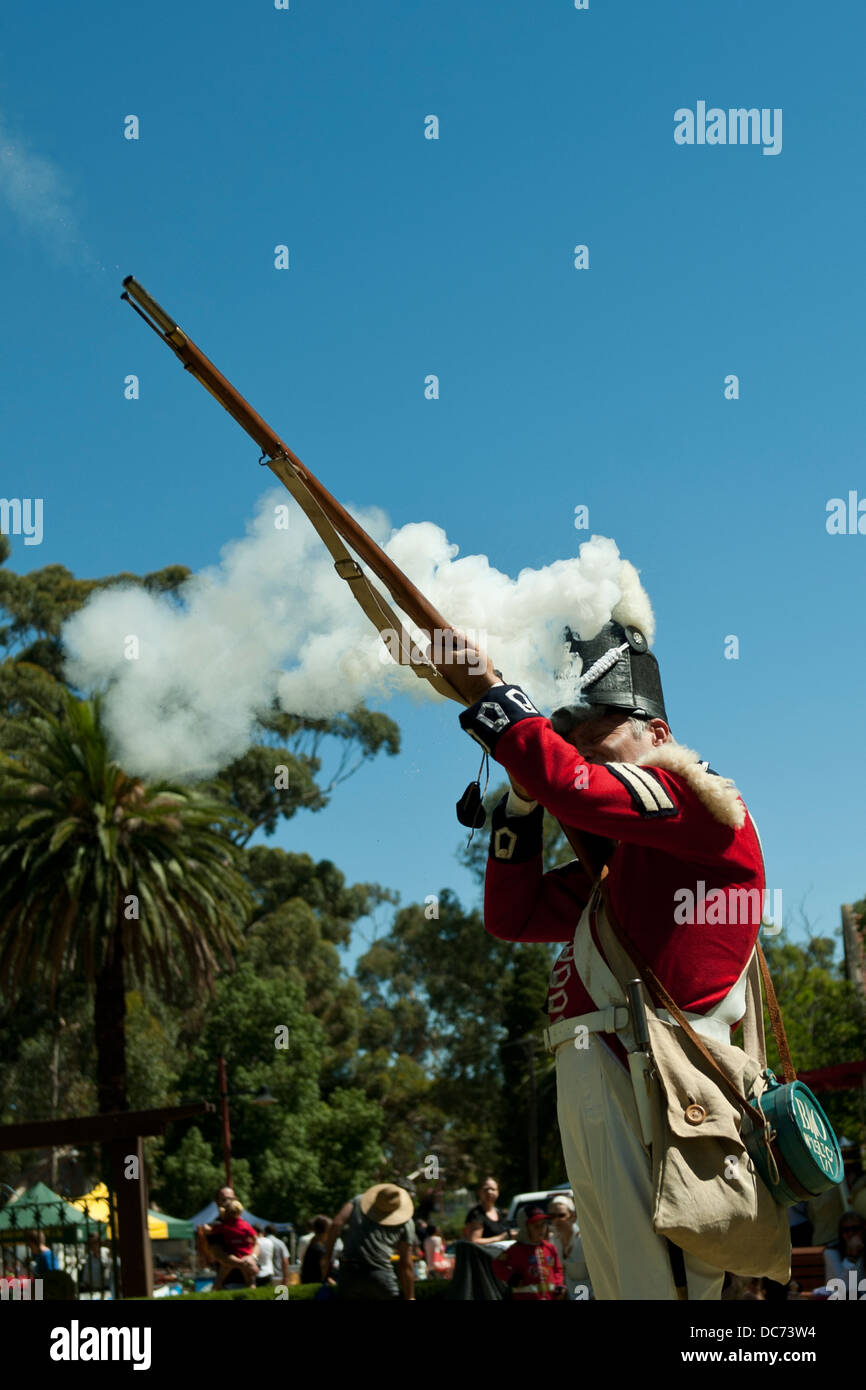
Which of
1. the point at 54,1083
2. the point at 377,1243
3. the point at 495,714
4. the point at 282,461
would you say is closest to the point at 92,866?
the point at 377,1243

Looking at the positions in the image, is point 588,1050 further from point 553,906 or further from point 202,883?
point 202,883

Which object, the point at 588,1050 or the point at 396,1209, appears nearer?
the point at 588,1050

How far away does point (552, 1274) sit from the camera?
10.8 meters

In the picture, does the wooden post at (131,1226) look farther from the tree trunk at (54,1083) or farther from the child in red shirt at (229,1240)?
the tree trunk at (54,1083)

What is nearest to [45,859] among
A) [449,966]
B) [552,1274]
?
[552,1274]

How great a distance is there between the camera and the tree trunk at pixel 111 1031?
2203 centimetres

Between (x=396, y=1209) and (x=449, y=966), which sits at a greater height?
(x=449, y=966)

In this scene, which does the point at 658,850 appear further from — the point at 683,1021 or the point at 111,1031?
the point at 111,1031

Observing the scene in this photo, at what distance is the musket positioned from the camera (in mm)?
4023

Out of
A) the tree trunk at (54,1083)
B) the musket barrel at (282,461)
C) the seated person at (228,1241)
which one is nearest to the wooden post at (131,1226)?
the seated person at (228,1241)

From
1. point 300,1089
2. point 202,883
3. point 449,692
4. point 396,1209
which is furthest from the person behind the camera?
point 300,1089

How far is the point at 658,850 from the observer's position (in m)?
3.68

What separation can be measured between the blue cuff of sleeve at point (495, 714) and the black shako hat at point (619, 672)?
0.69 feet
